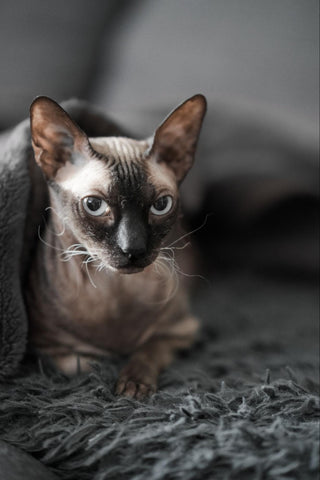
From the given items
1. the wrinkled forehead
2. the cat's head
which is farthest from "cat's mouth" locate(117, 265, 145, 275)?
the wrinkled forehead

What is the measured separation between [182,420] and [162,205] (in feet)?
1.01

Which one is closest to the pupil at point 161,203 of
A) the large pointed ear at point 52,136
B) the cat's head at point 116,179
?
the cat's head at point 116,179

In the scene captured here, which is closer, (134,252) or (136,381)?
(134,252)

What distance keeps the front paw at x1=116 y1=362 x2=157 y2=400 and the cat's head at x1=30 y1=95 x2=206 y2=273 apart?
0.19 m

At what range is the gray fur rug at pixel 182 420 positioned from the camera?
2.00 ft

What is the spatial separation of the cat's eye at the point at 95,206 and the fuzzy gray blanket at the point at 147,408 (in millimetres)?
158

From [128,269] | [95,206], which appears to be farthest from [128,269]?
[95,206]

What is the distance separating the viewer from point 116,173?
77cm

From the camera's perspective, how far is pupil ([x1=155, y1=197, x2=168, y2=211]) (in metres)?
0.79

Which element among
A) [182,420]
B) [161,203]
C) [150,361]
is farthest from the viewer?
[150,361]

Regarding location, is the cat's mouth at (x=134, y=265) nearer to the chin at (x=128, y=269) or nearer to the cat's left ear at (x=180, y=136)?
the chin at (x=128, y=269)

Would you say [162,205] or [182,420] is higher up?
[162,205]

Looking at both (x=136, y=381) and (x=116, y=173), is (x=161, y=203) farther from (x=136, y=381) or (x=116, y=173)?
(x=136, y=381)

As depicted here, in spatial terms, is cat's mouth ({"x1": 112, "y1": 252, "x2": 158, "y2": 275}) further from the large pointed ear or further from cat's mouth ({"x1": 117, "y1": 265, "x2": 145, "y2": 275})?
the large pointed ear
